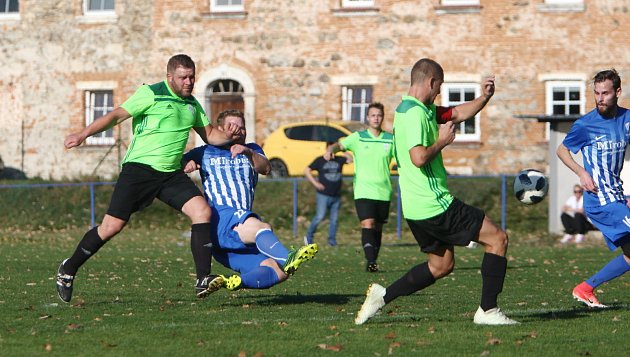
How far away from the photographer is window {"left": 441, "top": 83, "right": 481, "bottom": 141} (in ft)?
130

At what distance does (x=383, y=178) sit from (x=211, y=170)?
5.34m

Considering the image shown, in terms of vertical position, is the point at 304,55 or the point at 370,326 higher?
the point at 304,55

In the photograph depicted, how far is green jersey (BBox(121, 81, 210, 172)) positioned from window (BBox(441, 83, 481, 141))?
27787mm

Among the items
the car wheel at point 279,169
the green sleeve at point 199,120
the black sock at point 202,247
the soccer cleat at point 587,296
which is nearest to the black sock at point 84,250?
the black sock at point 202,247

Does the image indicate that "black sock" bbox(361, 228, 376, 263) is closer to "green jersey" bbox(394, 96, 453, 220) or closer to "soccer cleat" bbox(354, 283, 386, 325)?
"soccer cleat" bbox(354, 283, 386, 325)

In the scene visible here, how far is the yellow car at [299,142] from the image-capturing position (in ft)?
A: 118

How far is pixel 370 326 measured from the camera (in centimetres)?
1055

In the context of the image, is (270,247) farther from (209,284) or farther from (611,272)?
(611,272)

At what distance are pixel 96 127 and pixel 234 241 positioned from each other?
1529mm

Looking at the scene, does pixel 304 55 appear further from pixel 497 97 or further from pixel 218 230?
pixel 218 230

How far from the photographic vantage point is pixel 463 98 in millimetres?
39875

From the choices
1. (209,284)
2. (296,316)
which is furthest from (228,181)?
(296,316)

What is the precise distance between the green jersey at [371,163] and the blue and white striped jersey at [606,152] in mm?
5536

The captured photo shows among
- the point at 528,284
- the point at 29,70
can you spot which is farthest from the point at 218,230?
the point at 29,70
